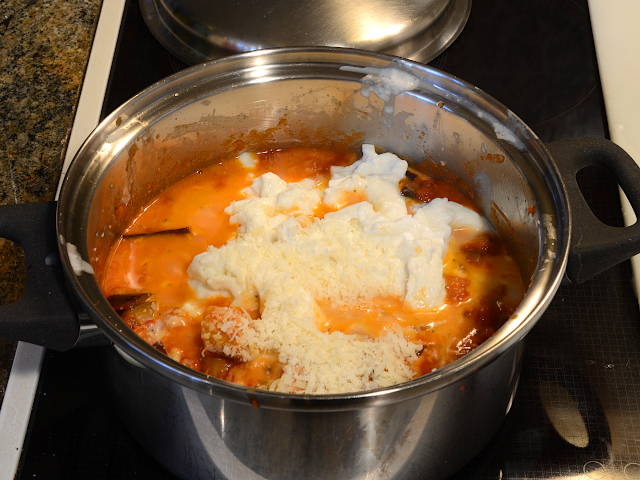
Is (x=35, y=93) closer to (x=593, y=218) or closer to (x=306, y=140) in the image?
(x=306, y=140)

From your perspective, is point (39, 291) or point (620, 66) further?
point (620, 66)

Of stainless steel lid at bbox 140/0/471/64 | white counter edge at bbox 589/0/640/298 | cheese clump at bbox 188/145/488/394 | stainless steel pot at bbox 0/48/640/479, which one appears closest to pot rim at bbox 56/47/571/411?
stainless steel pot at bbox 0/48/640/479

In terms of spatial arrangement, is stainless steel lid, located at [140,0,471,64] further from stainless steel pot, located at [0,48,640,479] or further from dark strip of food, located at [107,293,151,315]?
dark strip of food, located at [107,293,151,315]

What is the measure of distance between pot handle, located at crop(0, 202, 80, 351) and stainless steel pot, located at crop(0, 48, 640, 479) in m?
0.02

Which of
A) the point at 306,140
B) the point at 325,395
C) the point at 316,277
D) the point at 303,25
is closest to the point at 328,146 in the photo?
the point at 306,140

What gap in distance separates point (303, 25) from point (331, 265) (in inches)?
28.2

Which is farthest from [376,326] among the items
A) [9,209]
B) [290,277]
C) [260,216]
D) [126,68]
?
[126,68]

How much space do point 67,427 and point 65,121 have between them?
849 millimetres

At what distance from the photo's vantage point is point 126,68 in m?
1.60

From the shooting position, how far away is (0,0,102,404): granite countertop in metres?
1.44

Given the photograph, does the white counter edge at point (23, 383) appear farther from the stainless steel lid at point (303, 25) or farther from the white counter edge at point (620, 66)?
the white counter edge at point (620, 66)

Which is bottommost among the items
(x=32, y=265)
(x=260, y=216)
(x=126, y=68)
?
(x=32, y=265)

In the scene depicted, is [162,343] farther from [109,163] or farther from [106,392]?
[109,163]

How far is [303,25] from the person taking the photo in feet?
5.08
